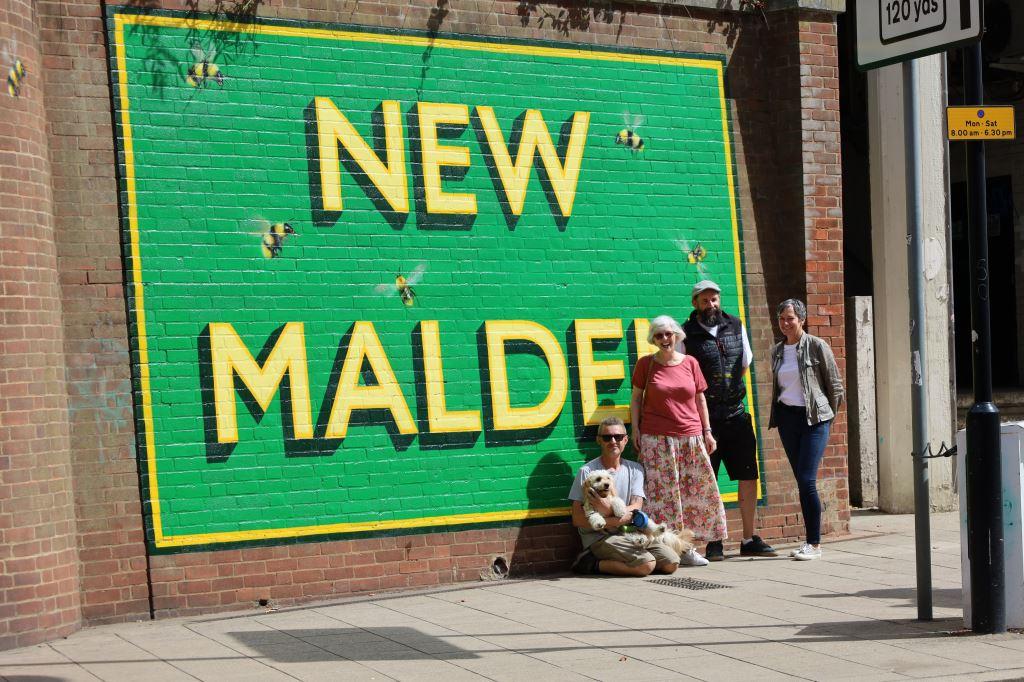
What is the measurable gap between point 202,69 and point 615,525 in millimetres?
4175

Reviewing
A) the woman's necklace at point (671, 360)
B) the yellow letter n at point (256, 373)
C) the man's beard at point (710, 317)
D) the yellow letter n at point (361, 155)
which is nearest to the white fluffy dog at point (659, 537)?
the woman's necklace at point (671, 360)

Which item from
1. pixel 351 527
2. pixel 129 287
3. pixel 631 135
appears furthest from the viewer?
pixel 631 135

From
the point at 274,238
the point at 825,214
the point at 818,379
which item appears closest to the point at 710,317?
the point at 818,379

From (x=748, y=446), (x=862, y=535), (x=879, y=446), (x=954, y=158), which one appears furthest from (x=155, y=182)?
(x=954, y=158)

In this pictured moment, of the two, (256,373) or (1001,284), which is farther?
(1001,284)

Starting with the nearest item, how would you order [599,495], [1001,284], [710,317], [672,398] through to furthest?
[599,495] → [672,398] → [710,317] → [1001,284]

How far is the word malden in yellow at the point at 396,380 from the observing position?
8430 millimetres

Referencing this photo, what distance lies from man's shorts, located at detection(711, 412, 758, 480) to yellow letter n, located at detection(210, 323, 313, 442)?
10.6 ft

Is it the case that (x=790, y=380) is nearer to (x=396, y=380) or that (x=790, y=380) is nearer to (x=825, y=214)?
(x=825, y=214)

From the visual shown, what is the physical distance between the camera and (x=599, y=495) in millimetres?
9102

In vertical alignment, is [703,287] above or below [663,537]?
above

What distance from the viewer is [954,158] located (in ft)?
51.1

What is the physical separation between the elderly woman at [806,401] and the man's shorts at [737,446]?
10.8 inches

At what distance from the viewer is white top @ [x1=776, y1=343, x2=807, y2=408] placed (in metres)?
9.70
